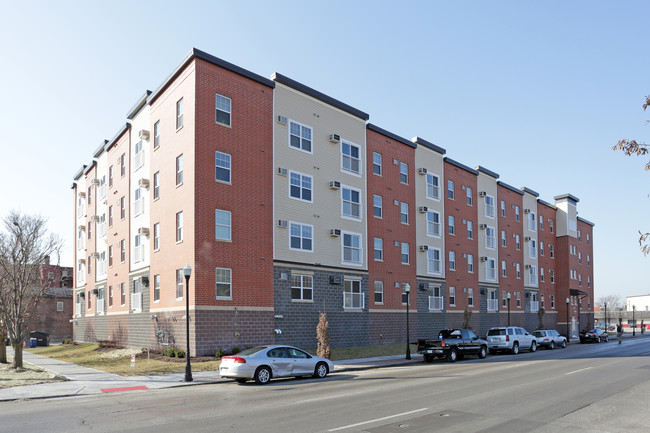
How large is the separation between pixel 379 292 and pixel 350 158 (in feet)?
31.7

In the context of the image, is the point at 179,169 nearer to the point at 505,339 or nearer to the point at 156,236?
the point at 156,236

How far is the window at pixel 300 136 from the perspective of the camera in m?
33.5

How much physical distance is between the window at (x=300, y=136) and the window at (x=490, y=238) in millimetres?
25634

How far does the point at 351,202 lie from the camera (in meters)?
37.2

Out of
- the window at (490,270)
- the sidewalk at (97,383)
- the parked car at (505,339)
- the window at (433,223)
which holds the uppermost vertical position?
the window at (433,223)

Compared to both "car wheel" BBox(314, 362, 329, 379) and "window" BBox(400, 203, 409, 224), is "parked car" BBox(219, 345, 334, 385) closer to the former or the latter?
"car wheel" BBox(314, 362, 329, 379)

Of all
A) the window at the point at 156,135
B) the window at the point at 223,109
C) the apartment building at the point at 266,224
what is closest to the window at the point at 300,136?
the apartment building at the point at 266,224

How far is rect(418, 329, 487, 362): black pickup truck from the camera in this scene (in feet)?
95.9

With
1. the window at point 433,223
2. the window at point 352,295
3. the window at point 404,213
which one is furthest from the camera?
the window at point 433,223

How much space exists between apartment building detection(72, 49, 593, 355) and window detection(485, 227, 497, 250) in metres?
0.57

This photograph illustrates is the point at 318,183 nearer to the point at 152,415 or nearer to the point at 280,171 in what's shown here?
the point at 280,171

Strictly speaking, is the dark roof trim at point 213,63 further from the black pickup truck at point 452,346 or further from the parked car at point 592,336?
the parked car at point 592,336

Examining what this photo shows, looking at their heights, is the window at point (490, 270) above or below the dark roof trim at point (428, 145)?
below

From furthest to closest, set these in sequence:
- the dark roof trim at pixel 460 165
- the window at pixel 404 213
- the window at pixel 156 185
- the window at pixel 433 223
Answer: the dark roof trim at pixel 460 165
the window at pixel 433 223
the window at pixel 404 213
the window at pixel 156 185
